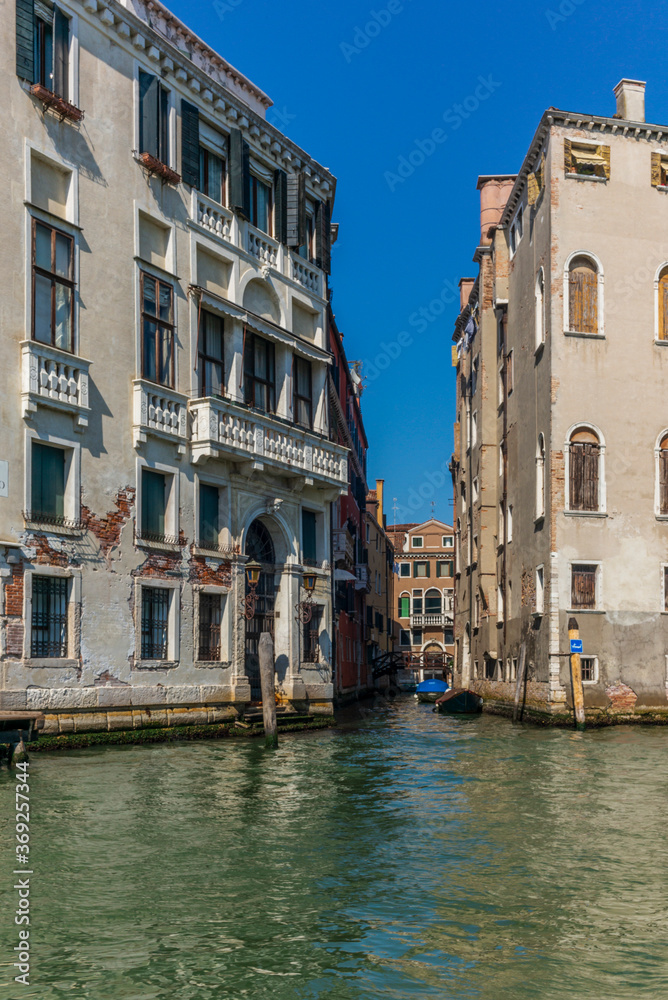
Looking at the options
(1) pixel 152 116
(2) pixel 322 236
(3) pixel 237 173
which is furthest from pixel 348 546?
(1) pixel 152 116

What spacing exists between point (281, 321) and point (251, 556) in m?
4.75

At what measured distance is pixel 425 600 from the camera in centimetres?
6950

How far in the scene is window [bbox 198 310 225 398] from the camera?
19734 millimetres

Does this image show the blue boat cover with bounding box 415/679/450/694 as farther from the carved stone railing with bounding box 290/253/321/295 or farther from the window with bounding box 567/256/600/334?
the carved stone railing with bounding box 290/253/321/295

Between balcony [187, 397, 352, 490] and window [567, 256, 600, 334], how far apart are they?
649 cm

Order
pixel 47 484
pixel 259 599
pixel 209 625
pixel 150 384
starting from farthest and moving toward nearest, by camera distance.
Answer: pixel 259 599 → pixel 209 625 → pixel 150 384 → pixel 47 484

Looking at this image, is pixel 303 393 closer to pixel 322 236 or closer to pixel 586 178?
pixel 322 236

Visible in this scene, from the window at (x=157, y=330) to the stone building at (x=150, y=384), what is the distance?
39 millimetres

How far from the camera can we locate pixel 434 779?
1396cm

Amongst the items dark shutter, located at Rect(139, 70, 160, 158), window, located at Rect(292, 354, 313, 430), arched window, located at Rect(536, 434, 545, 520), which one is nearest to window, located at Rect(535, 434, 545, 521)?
arched window, located at Rect(536, 434, 545, 520)

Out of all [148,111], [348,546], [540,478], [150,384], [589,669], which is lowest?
[589,669]

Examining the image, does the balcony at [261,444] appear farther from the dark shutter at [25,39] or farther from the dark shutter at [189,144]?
the dark shutter at [25,39]

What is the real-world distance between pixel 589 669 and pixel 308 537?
6.90 metres

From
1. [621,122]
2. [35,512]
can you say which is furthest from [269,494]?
[621,122]
